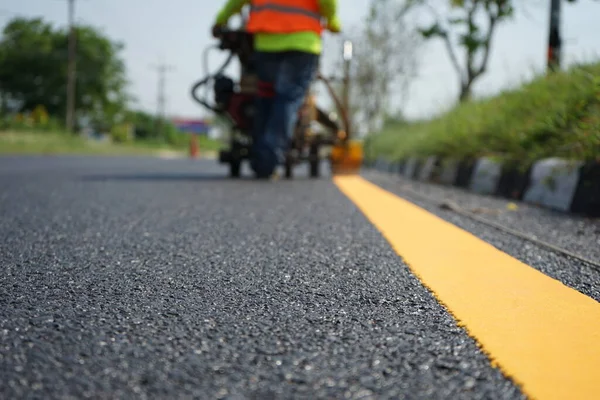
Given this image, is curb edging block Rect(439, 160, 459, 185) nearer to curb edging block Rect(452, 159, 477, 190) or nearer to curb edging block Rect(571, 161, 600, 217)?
curb edging block Rect(452, 159, 477, 190)

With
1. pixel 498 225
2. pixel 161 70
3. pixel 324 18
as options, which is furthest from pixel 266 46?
pixel 161 70

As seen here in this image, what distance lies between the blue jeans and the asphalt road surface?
3.58 meters

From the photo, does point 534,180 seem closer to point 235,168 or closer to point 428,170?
point 428,170

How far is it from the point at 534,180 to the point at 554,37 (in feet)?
9.98

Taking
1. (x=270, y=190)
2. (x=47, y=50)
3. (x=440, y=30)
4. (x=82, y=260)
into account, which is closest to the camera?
(x=82, y=260)

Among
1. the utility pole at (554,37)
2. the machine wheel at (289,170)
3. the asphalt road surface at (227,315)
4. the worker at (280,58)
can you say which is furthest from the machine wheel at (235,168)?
the asphalt road surface at (227,315)

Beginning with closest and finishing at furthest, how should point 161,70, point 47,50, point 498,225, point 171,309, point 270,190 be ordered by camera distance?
point 171,309 < point 498,225 < point 270,190 < point 47,50 < point 161,70

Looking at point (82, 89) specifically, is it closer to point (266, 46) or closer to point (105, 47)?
point (105, 47)

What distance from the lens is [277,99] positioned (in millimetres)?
7035

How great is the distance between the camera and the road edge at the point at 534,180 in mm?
4641

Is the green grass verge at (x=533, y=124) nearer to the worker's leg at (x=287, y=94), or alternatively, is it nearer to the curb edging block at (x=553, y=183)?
the curb edging block at (x=553, y=183)

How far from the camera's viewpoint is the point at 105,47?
60.3 meters

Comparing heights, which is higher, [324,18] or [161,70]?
[161,70]

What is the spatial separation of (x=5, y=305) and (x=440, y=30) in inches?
442
